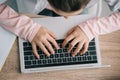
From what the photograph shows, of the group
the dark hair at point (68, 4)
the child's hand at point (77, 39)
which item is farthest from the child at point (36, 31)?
the dark hair at point (68, 4)

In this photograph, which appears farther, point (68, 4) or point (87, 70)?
point (87, 70)

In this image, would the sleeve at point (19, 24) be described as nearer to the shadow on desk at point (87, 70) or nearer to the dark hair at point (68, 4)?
the shadow on desk at point (87, 70)

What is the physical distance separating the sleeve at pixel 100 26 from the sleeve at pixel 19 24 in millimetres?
167

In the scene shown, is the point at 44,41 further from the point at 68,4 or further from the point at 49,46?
the point at 68,4

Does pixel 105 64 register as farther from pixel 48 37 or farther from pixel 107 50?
pixel 48 37

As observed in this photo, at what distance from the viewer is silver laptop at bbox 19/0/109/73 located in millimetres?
815

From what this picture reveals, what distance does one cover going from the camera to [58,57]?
827 millimetres

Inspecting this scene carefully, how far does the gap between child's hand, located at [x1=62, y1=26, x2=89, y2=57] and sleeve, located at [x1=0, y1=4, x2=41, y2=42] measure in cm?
11

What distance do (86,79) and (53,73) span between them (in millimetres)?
113

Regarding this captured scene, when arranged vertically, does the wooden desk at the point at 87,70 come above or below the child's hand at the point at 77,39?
below

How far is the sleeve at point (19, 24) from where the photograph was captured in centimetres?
83

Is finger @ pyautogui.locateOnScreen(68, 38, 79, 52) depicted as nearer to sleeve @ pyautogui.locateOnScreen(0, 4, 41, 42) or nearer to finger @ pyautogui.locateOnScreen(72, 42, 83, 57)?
finger @ pyautogui.locateOnScreen(72, 42, 83, 57)

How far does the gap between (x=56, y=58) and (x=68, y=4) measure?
0.80 feet

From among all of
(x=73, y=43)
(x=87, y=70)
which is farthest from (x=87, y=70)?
(x=73, y=43)
